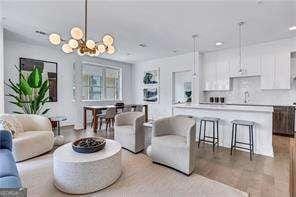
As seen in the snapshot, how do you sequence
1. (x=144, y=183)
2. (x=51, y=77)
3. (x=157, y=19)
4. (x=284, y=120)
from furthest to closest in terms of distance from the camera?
1. (x=51, y=77)
2. (x=284, y=120)
3. (x=157, y=19)
4. (x=144, y=183)

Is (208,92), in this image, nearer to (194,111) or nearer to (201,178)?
(194,111)

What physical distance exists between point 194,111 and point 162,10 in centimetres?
258

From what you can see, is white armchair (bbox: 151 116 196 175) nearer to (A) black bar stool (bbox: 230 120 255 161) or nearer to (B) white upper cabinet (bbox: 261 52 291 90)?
(A) black bar stool (bbox: 230 120 255 161)

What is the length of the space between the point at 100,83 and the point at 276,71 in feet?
21.2

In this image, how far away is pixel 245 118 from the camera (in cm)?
388

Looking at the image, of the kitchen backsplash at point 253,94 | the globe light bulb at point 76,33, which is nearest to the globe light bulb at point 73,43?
the globe light bulb at point 76,33

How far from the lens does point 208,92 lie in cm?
691

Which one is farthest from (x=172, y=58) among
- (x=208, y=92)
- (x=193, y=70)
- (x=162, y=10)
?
(x=162, y=10)

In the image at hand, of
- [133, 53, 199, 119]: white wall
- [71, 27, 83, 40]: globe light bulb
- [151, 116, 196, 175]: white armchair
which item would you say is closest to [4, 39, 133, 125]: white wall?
[133, 53, 199, 119]: white wall

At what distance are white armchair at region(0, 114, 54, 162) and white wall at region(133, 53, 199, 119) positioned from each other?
16.2ft

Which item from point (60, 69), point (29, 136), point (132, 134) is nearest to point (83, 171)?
point (132, 134)

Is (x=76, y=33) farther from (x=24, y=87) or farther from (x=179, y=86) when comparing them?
(x=179, y=86)

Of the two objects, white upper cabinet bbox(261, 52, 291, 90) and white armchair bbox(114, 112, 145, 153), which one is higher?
white upper cabinet bbox(261, 52, 291, 90)

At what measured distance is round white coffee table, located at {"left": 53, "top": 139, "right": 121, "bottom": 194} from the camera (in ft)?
7.14
